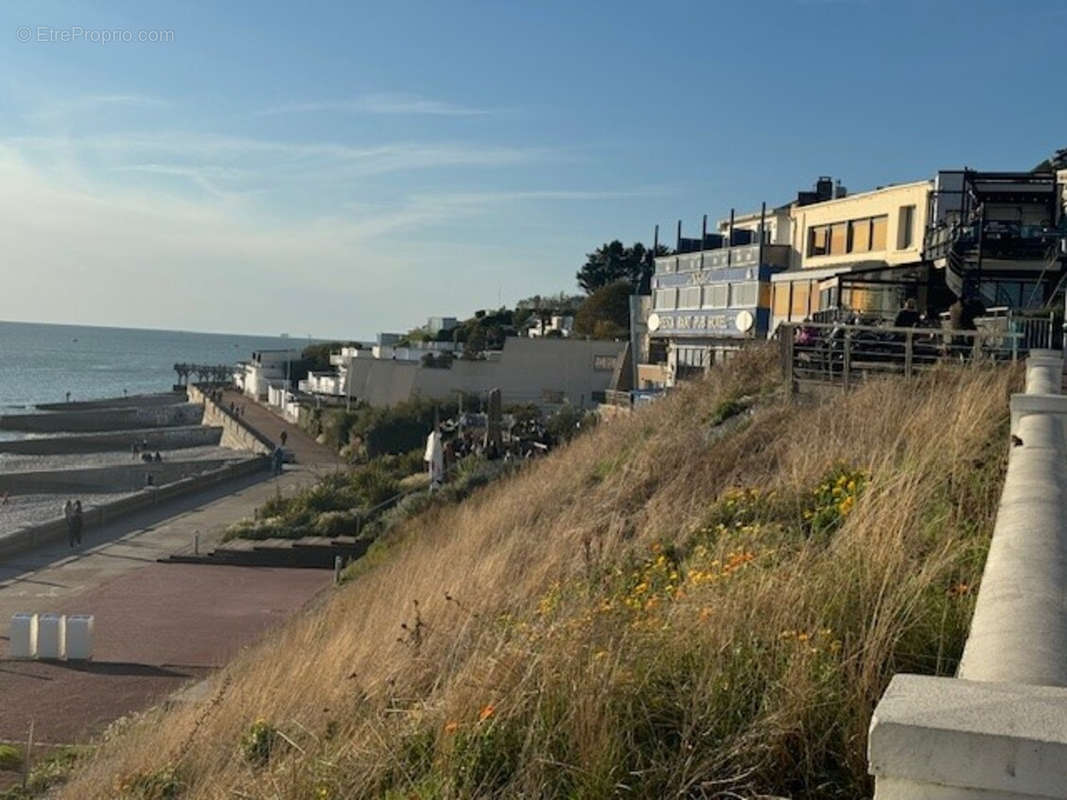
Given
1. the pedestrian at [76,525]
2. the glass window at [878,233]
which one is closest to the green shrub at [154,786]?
the pedestrian at [76,525]

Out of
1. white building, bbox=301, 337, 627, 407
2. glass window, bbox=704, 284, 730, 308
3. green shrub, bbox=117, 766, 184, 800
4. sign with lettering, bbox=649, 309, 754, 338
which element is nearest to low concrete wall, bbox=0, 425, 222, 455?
white building, bbox=301, 337, 627, 407

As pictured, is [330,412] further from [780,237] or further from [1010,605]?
[1010,605]

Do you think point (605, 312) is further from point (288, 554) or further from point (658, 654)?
point (658, 654)

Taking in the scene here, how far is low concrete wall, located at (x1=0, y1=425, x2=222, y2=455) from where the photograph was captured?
2527 inches

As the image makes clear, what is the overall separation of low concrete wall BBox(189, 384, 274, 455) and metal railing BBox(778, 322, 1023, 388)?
110 feet

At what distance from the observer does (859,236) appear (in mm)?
34938

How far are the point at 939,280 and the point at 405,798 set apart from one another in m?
20.1

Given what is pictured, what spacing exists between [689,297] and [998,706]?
1614 inches

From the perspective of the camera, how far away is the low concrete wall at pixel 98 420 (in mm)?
79500

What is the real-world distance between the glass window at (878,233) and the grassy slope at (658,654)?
82.2 ft

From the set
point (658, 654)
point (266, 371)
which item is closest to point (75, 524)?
point (658, 654)

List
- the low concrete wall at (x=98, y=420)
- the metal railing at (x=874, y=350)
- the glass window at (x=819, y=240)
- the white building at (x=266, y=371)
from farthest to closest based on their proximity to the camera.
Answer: the white building at (x=266, y=371) < the low concrete wall at (x=98, y=420) < the glass window at (x=819, y=240) < the metal railing at (x=874, y=350)

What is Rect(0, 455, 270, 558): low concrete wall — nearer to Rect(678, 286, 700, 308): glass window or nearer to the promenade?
the promenade

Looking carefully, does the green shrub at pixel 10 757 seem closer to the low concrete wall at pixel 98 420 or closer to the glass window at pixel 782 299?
the glass window at pixel 782 299
